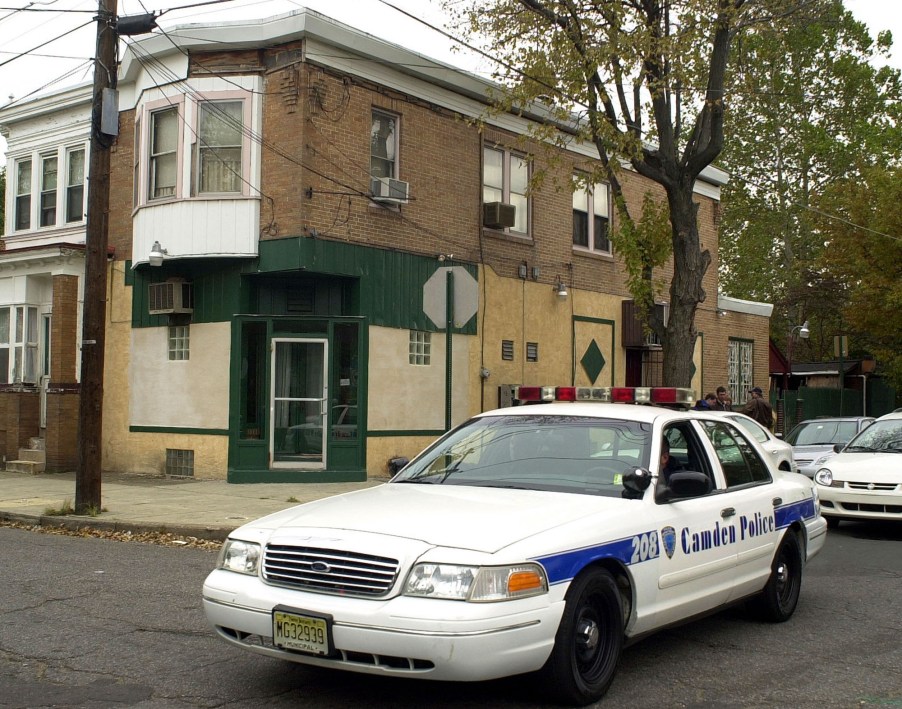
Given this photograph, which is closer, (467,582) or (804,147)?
(467,582)

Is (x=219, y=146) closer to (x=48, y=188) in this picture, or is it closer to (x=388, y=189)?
(x=388, y=189)

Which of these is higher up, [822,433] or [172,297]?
[172,297]

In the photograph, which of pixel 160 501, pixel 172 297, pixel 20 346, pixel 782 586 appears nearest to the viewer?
pixel 782 586

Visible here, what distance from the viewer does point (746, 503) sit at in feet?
22.6

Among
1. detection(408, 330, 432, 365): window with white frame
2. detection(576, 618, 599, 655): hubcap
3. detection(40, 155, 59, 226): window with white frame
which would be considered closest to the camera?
detection(576, 618, 599, 655): hubcap

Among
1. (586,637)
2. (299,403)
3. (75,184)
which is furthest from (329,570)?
(75,184)

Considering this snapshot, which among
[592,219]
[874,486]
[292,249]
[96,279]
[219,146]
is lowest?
[874,486]

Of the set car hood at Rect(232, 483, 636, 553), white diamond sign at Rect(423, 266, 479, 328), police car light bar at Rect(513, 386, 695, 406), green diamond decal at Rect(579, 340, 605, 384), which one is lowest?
car hood at Rect(232, 483, 636, 553)

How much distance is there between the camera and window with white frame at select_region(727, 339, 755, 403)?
2700cm

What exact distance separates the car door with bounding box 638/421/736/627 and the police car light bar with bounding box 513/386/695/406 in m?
0.75

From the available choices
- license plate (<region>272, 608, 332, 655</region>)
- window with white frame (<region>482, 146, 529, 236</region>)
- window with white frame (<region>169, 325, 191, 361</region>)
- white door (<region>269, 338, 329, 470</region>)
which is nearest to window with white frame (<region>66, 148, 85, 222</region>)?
window with white frame (<region>169, 325, 191, 361</region>)

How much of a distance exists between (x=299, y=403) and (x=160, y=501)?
11.8 ft

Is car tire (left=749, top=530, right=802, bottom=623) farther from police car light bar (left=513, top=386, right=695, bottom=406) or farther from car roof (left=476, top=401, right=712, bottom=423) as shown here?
car roof (left=476, top=401, right=712, bottom=423)

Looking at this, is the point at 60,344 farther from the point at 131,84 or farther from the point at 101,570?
the point at 101,570
